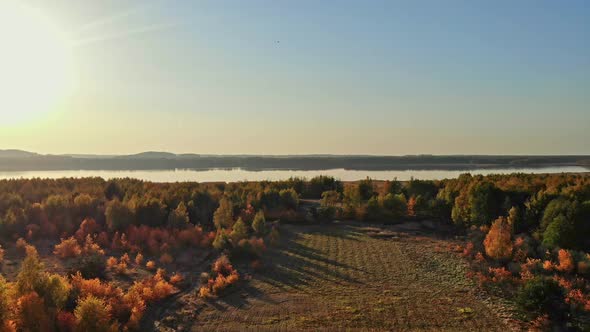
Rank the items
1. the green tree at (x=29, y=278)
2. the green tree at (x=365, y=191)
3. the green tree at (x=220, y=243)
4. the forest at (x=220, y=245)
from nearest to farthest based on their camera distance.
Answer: the green tree at (x=29, y=278), the forest at (x=220, y=245), the green tree at (x=220, y=243), the green tree at (x=365, y=191)

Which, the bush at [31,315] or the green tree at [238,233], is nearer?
the bush at [31,315]

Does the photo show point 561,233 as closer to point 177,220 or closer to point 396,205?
point 396,205

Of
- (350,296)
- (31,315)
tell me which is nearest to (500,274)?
(350,296)

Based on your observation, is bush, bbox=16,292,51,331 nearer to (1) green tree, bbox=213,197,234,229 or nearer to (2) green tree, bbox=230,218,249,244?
(2) green tree, bbox=230,218,249,244

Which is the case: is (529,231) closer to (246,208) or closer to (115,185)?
(246,208)

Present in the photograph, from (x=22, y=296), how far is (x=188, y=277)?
22.7 feet

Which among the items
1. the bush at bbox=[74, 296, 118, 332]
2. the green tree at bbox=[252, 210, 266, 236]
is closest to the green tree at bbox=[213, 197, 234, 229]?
the green tree at bbox=[252, 210, 266, 236]

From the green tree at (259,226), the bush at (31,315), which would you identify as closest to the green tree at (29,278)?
the bush at (31,315)

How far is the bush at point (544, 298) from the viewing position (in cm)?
1221

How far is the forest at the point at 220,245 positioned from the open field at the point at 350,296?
812mm

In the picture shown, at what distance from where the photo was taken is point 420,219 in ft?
93.2

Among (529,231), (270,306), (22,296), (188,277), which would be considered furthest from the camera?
(529,231)

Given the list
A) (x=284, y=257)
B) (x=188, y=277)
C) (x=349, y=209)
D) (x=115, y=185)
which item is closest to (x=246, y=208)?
(x=349, y=209)

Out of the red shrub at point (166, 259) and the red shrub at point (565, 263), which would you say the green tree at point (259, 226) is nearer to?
the red shrub at point (166, 259)
